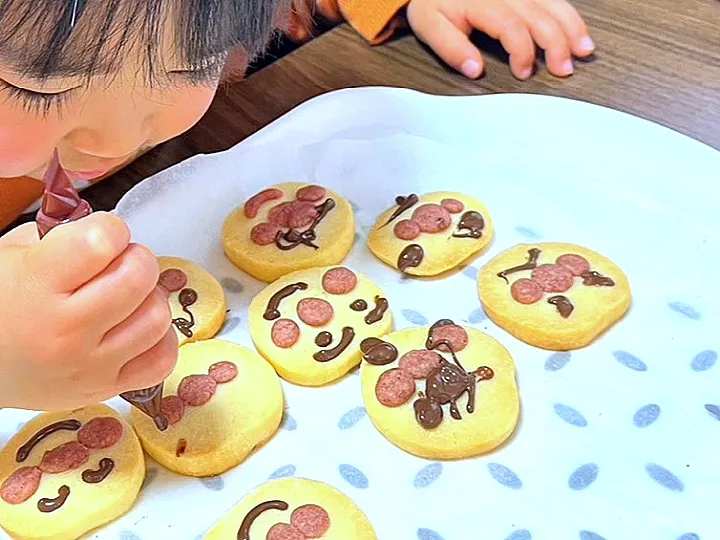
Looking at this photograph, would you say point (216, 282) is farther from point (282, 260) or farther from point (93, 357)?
point (93, 357)

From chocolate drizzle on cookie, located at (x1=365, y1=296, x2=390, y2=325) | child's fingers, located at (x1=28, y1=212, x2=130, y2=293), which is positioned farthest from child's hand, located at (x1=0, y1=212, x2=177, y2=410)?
chocolate drizzle on cookie, located at (x1=365, y1=296, x2=390, y2=325)

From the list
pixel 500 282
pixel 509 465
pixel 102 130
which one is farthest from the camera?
pixel 500 282

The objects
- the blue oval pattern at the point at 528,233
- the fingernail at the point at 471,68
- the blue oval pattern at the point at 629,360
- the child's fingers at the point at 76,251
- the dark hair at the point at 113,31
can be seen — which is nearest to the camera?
the dark hair at the point at 113,31

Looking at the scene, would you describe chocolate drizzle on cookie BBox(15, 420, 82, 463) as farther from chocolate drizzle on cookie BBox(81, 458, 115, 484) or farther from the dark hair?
the dark hair

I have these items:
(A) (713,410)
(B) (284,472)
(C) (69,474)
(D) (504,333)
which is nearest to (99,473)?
(C) (69,474)

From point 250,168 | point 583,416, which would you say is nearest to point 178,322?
point 250,168

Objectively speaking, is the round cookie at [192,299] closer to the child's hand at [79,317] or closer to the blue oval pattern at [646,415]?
the child's hand at [79,317]

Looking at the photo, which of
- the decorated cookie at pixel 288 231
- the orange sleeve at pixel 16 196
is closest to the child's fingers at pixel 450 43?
the decorated cookie at pixel 288 231
